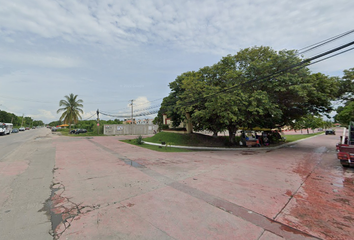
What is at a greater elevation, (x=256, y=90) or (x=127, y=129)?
(x=256, y=90)

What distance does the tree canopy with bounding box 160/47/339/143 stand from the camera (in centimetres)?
1357

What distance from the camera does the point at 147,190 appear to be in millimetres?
5316

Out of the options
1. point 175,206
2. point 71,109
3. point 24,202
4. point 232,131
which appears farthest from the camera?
point 71,109

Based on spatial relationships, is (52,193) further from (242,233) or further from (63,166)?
(242,233)

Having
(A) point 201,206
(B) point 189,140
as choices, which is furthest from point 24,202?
(B) point 189,140

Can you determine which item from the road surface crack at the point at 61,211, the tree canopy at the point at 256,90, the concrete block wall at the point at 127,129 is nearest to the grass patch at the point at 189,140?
the tree canopy at the point at 256,90

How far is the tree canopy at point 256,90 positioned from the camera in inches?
534

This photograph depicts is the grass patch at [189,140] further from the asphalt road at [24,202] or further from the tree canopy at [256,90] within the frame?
the asphalt road at [24,202]

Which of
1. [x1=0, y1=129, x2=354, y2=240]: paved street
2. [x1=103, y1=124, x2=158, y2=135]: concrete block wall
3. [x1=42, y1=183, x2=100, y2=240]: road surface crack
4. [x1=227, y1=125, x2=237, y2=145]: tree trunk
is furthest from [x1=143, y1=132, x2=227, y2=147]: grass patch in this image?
[x1=103, y1=124, x2=158, y2=135]: concrete block wall

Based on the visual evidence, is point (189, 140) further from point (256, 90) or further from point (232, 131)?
point (256, 90)

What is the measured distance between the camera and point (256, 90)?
51.3 ft

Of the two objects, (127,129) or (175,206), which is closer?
(175,206)

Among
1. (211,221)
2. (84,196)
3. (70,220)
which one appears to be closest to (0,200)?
(84,196)

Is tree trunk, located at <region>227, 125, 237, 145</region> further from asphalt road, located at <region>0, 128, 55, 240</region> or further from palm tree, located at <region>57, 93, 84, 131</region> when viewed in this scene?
palm tree, located at <region>57, 93, 84, 131</region>
